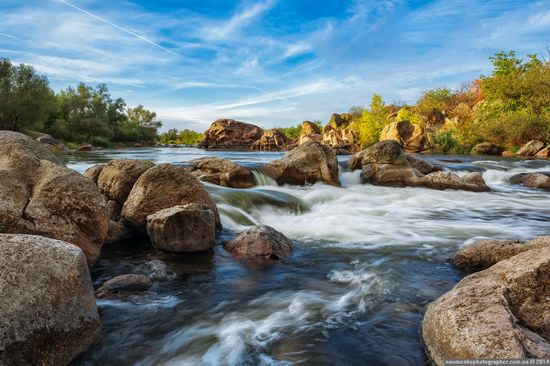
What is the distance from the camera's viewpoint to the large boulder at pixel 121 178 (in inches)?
350

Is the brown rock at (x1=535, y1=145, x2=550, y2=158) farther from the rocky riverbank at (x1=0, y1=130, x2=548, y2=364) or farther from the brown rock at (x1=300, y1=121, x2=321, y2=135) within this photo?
the brown rock at (x1=300, y1=121, x2=321, y2=135)

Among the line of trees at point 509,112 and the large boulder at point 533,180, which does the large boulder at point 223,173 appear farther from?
the line of trees at point 509,112

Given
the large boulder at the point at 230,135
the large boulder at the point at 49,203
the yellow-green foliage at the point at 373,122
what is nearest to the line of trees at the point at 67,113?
the large boulder at the point at 230,135

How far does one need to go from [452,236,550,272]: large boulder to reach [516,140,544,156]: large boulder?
32.7 meters

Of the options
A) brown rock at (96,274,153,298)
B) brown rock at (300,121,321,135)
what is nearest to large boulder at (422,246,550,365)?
brown rock at (96,274,153,298)

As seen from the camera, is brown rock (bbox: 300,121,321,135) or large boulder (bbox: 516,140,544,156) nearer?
large boulder (bbox: 516,140,544,156)

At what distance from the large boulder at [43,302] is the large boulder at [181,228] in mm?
2974

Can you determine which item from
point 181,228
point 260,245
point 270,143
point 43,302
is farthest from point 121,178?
point 270,143

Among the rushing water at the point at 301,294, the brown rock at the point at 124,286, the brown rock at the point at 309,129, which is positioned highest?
the brown rock at the point at 309,129

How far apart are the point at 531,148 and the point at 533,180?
66.4 ft

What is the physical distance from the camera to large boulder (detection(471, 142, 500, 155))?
37.2 metres

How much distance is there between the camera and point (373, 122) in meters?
60.1

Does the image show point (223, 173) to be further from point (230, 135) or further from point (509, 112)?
point (230, 135)

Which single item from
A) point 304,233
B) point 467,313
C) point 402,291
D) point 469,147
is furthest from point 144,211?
point 469,147
